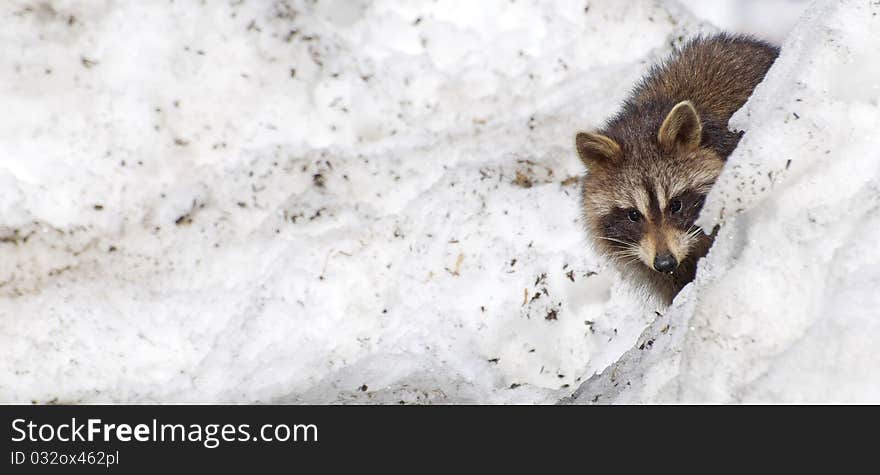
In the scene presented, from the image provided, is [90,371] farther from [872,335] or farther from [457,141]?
[872,335]

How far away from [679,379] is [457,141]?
2.22m

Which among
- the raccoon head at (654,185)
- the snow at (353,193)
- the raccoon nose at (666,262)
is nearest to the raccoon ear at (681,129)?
the raccoon head at (654,185)

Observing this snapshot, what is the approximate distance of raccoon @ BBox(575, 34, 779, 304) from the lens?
4.15 m

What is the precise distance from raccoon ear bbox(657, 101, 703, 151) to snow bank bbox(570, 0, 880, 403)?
52cm

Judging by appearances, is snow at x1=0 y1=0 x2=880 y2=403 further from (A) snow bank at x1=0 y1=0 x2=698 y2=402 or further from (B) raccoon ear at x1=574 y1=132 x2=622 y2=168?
(B) raccoon ear at x1=574 y1=132 x2=622 y2=168

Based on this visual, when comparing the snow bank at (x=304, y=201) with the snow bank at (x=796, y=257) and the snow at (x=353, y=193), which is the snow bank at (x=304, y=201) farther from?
the snow bank at (x=796, y=257)

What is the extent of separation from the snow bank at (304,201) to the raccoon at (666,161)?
0.72ft

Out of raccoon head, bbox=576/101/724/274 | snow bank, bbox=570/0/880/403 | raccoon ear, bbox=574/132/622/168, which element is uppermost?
raccoon ear, bbox=574/132/622/168

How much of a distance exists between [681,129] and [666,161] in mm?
162

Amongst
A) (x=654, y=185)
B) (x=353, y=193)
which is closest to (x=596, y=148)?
(x=654, y=185)

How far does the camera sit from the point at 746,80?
4.71m

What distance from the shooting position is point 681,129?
418cm

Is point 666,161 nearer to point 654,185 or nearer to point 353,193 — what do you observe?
point 654,185

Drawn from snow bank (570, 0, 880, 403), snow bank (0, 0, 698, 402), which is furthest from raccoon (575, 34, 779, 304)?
snow bank (570, 0, 880, 403)
